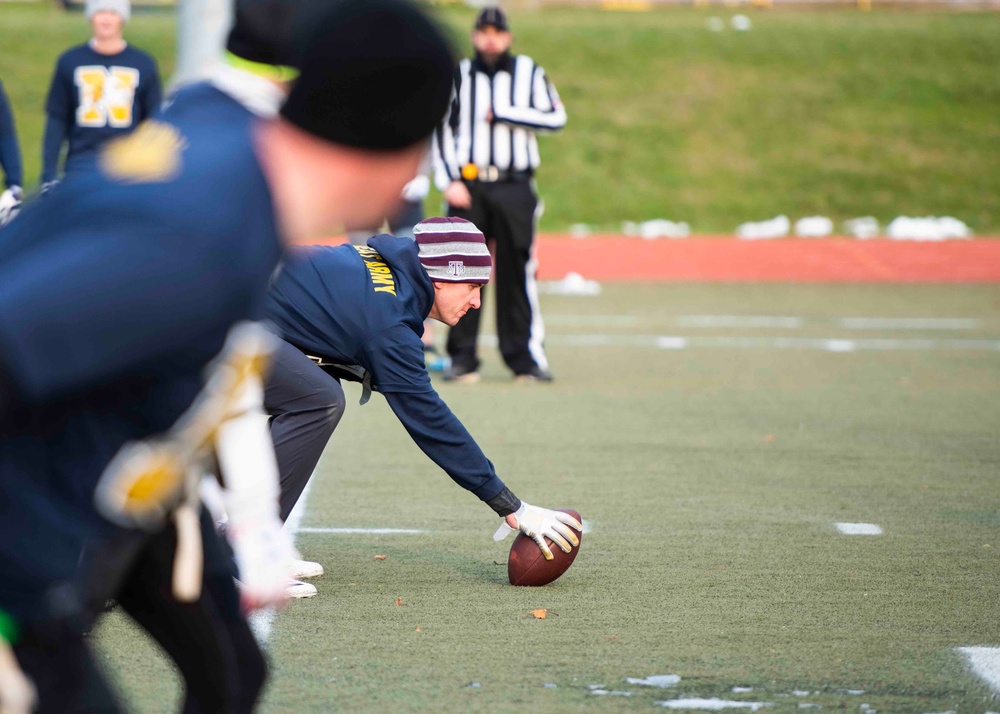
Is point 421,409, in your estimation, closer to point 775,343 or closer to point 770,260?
point 775,343

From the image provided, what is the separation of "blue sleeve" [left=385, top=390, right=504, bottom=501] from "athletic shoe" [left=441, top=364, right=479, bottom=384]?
15.0 feet

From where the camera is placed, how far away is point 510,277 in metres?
8.70

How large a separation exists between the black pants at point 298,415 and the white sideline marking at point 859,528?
208 cm

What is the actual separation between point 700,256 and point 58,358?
1490cm

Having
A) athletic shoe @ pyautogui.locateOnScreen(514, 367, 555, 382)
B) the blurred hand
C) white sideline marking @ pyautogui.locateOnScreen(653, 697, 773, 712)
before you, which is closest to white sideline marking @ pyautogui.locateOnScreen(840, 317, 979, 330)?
athletic shoe @ pyautogui.locateOnScreen(514, 367, 555, 382)

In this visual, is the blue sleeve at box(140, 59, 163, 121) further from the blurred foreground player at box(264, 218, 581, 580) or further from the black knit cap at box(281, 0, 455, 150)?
the black knit cap at box(281, 0, 455, 150)

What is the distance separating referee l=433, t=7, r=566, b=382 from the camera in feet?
28.3

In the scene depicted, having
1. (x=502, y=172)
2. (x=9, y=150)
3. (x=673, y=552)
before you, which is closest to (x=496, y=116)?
(x=502, y=172)

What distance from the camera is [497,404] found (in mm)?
7891

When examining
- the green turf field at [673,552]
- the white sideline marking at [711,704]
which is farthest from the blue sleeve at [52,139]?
A: the white sideline marking at [711,704]

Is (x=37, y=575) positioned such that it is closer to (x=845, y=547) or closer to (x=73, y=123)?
(x=845, y=547)

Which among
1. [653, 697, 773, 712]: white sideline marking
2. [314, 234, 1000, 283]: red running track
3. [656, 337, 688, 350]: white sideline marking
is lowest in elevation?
[314, 234, 1000, 283]: red running track

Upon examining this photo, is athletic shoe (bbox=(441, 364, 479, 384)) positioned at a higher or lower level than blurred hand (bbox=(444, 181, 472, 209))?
lower

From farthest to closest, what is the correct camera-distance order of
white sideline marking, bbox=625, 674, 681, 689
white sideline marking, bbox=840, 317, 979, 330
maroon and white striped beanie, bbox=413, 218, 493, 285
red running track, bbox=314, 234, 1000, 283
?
1. red running track, bbox=314, 234, 1000, 283
2. white sideline marking, bbox=840, 317, 979, 330
3. maroon and white striped beanie, bbox=413, 218, 493, 285
4. white sideline marking, bbox=625, 674, 681, 689
